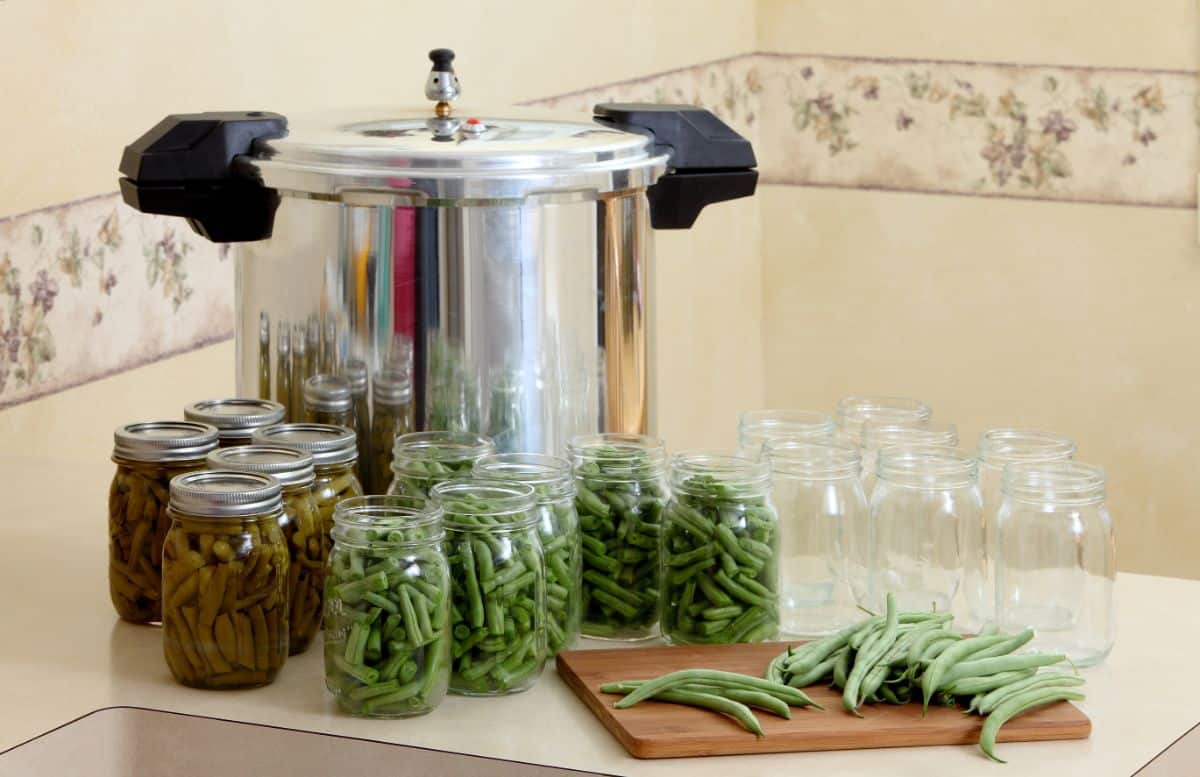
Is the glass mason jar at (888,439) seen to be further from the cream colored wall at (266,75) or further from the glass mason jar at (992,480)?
the cream colored wall at (266,75)

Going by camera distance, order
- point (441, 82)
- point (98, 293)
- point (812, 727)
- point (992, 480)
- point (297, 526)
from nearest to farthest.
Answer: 1. point (812, 727)
2. point (297, 526)
3. point (992, 480)
4. point (441, 82)
5. point (98, 293)

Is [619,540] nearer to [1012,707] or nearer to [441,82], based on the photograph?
[1012,707]

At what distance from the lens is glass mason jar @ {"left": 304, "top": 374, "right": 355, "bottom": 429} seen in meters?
1.29

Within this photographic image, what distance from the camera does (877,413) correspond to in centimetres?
140

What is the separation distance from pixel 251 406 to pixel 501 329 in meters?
0.22

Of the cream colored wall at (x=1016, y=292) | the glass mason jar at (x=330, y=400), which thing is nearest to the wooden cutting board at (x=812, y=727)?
the glass mason jar at (x=330, y=400)

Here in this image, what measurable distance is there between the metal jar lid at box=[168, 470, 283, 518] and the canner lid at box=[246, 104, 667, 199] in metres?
0.25

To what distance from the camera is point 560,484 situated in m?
1.16

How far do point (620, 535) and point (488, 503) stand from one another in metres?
0.14

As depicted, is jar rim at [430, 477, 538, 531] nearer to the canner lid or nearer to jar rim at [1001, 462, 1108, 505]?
the canner lid

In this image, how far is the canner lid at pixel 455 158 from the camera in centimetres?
121

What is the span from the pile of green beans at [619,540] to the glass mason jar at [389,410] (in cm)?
15

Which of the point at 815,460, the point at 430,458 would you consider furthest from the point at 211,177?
the point at 815,460

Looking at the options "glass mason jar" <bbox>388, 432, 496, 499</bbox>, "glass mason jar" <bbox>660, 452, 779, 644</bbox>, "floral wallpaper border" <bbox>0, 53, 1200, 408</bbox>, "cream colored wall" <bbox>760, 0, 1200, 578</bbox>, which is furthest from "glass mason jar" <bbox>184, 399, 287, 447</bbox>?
"cream colored wall" <bbox>760, 0, 1200, 578</bbox>
